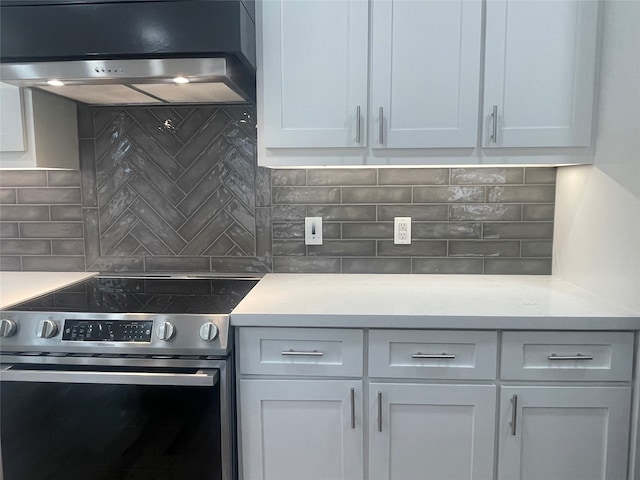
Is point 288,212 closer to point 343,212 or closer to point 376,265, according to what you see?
point 343,212

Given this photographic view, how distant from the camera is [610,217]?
4.95ft

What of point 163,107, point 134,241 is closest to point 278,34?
point 163,107

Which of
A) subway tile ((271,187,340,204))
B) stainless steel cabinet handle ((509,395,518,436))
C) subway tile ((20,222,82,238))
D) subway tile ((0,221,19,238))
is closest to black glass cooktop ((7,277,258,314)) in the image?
subway tile ((20,222,82,238))

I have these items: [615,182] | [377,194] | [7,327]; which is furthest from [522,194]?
[7,327]

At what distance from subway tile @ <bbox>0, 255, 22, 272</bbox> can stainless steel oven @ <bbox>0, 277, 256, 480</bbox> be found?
2.47 ft

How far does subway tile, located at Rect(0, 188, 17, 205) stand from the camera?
2.05 m

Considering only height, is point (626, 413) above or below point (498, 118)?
below

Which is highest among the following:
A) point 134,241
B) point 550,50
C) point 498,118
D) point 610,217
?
point 550,50

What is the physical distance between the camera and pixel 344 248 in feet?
6.51

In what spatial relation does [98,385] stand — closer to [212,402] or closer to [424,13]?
[212,402]

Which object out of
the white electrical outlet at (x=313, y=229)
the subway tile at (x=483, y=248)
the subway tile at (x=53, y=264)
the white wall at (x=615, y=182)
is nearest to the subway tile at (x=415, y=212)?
the subway tile at (x=483, y=248)

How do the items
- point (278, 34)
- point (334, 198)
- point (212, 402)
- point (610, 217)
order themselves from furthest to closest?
point (334, 198) → point (278, 34) → point (610, 217) → point (212, 402)

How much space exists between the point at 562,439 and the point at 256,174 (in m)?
1.46

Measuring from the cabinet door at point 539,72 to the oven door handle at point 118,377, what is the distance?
122 centimetres
